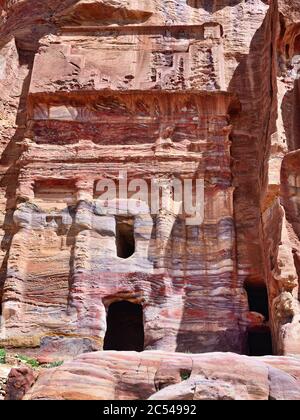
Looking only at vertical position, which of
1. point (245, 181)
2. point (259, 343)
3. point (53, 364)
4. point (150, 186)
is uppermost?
point (245, 181)

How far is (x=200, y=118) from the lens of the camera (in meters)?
22.5

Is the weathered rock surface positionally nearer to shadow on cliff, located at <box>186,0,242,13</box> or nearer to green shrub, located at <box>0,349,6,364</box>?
green shrub, located at <box>0,349,6,364</box>

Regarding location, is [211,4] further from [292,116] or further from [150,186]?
[150,186]

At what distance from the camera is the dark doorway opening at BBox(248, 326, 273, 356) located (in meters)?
19.9

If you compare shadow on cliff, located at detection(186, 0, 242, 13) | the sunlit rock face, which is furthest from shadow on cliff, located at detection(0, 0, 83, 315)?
shadow on cliff, located at detection(186, 0, 242, 13)

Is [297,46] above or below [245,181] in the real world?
above

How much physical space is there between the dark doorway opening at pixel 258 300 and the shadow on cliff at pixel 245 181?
0.72 meters

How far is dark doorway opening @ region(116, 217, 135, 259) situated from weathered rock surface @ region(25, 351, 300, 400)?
21.3ft

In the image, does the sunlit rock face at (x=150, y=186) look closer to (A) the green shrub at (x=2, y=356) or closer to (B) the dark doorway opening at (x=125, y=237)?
(B) the dark doorway opening at (x=125, y=237)

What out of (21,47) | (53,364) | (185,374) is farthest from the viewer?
(21,47)

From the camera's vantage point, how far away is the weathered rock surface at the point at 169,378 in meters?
13.2

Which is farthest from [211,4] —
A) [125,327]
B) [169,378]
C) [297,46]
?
[169,378]

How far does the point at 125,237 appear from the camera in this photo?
845 inches

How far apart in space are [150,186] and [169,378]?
27.1 ft
